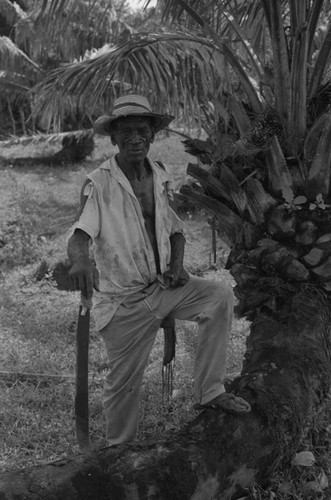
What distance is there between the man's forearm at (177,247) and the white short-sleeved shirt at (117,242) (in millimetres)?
69

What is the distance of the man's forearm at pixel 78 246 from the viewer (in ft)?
9.80

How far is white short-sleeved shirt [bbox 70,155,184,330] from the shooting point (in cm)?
327

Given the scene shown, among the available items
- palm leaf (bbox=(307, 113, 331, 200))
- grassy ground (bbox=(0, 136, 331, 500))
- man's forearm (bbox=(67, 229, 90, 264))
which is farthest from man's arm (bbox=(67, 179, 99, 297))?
palm leaf (bbox=(307, 113, 331, 200))

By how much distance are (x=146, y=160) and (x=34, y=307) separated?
3.58 meters

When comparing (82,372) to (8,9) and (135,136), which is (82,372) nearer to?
(135,136)

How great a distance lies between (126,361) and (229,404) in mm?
626

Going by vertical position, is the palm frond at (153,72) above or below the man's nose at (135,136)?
above

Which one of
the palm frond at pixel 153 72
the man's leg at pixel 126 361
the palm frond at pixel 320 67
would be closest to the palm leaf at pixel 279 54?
the palm frond at pixel 320 67

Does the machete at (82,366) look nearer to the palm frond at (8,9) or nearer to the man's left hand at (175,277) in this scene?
the man's left hand at (175,277)

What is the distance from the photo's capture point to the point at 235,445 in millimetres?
2955

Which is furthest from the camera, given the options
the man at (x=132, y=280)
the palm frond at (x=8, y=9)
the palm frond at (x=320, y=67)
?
the palm frond at (x=8, y=9)

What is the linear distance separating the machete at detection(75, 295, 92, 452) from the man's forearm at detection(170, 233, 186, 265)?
613mm

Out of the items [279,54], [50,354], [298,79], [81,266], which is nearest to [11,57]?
[50,354]

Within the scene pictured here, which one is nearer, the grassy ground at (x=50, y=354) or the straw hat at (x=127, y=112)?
the straw hat at (x=127, y=112)
